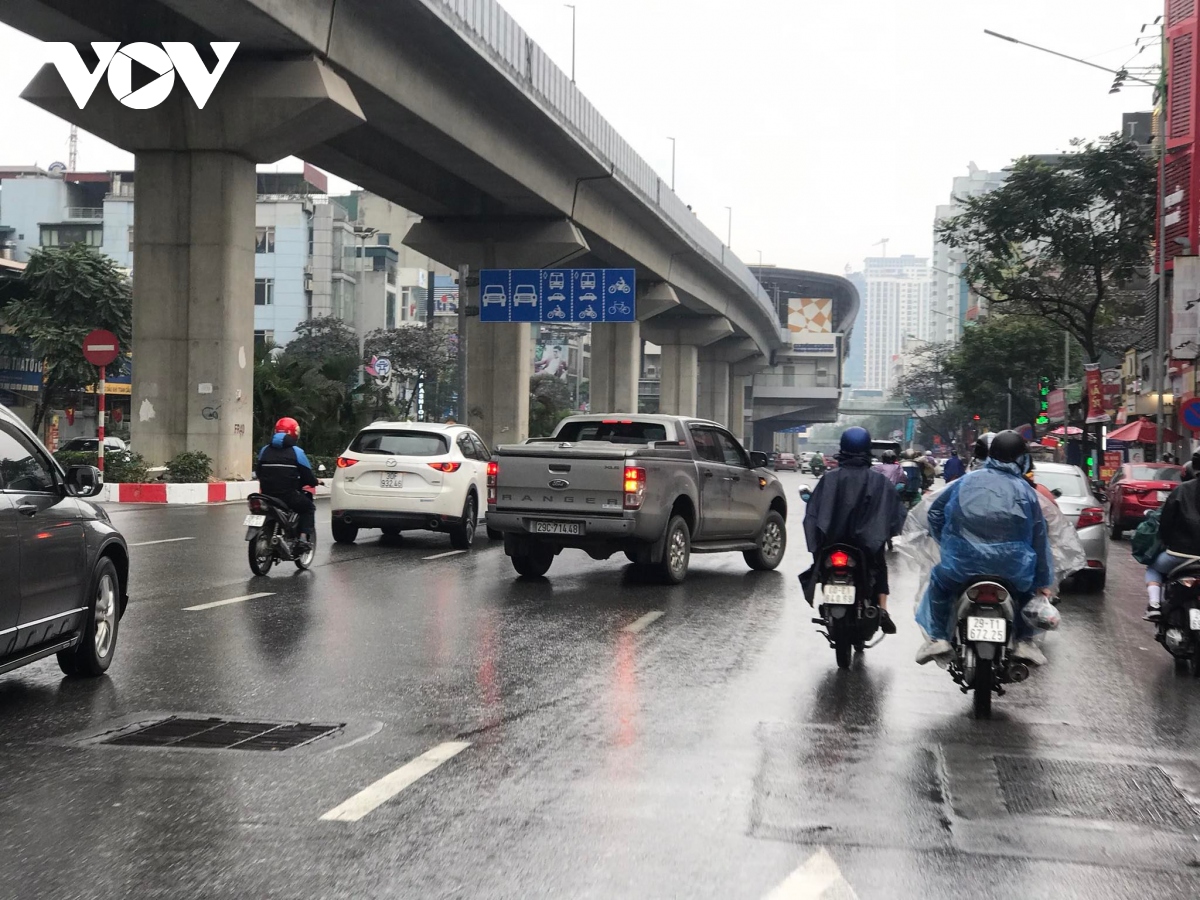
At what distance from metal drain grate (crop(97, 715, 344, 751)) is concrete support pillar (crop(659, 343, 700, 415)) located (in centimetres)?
6634

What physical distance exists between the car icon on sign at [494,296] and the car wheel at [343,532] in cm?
2359

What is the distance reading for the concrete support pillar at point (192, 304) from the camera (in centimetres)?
2925

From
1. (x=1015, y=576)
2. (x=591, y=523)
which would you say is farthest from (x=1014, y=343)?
(x=1015, y=576)

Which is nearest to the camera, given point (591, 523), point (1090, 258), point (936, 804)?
point (936, 804)

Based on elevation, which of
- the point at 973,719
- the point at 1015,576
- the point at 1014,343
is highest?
the point at 1014,343

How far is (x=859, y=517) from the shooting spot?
9711 mm

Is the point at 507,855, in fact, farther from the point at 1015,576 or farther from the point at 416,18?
the point at 416,18

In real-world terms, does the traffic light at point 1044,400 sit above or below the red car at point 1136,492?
above

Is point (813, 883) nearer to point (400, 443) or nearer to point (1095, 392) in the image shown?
point (400, 443)

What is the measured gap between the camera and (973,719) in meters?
8.00

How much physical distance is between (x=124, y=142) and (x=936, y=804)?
1038 inches

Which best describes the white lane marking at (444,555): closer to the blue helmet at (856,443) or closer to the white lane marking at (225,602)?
the white lane marking at (225,602)

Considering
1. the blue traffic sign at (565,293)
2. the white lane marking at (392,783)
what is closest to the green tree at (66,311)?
the blue traffic sign at (565,293)

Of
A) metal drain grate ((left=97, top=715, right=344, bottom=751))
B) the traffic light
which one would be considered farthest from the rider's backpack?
the traffic light
